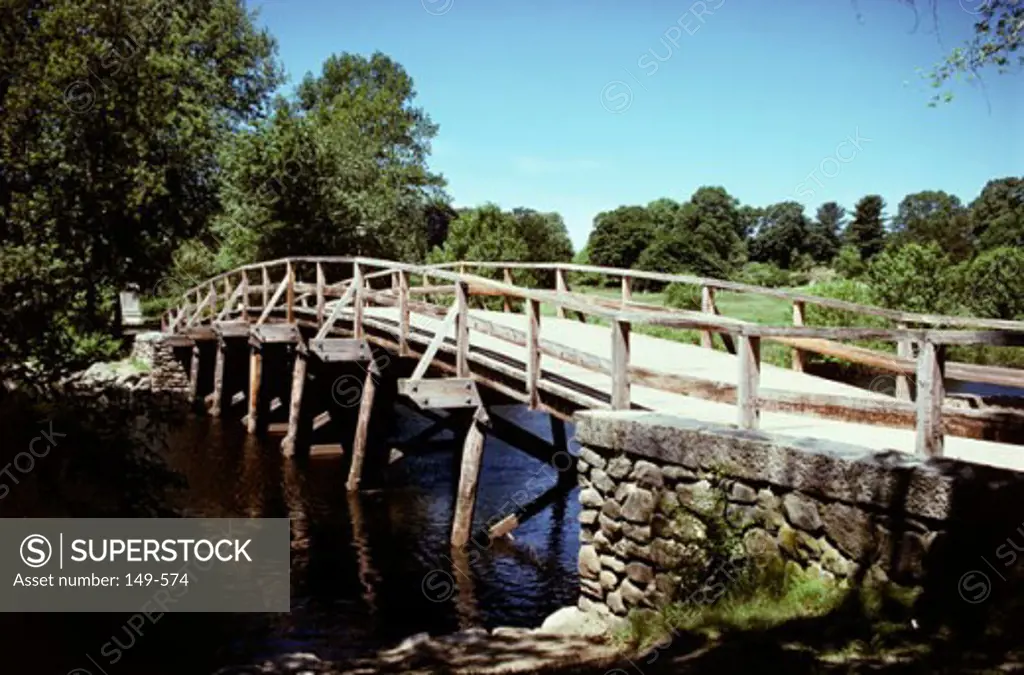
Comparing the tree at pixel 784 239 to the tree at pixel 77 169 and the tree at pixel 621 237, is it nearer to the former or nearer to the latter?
Result: the tree at pixel 621 237

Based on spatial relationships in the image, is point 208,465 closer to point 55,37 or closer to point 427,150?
point 55,37

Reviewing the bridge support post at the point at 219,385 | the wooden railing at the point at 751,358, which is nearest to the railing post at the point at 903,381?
the wooden railing at the point at 751,358

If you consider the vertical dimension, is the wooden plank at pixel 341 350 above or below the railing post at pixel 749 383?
below

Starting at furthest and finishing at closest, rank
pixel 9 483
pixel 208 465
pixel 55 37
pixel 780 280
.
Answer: pixel 780 280 < pixel 208 465 < pixel 55 37 < pixel 9 483

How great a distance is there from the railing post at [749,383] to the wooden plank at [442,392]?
4.68m

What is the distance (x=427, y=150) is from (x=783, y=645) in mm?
42117

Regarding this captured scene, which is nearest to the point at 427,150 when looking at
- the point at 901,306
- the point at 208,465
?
the point at 901,306

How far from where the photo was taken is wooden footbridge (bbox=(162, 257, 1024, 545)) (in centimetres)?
546

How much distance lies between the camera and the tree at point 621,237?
69938 millimetres

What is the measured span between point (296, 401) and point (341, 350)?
2818 mm

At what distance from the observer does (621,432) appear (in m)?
6.72

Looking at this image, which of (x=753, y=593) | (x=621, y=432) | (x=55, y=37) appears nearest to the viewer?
(x=753, y=593)

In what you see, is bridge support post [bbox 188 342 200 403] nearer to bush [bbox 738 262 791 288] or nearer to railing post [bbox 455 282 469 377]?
railing post [bbox 455 282 469 377]

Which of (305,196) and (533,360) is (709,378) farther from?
(305,196)
